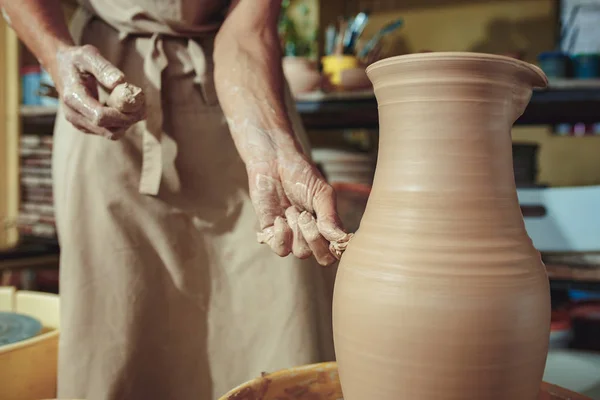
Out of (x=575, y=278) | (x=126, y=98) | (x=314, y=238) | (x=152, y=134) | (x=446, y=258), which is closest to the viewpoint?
(x=446, y=258)

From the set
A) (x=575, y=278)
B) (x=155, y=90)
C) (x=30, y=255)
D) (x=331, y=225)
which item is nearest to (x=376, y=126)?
(x=575, y=278)

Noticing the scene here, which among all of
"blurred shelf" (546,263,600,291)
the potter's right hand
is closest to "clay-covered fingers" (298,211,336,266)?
the potter's right hand

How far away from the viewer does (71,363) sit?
3.43 ft

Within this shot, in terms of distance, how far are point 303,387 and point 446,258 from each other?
379 mm

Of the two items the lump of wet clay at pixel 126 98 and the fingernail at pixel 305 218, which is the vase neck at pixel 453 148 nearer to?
the fingernail at pixel 305 218

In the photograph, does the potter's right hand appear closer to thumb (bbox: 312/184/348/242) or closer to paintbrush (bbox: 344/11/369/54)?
thumb (bbox: 312/184/348/242)

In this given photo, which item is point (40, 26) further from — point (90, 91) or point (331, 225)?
point (331, 225)

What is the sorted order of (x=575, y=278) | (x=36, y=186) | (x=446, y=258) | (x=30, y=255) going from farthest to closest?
(x=36, y=186) < (x=30, y=255) < (x=575, y=278) < (x=446, y=258)

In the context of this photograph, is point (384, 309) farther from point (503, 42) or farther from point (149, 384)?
point (503, 42)

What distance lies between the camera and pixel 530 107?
1812mm

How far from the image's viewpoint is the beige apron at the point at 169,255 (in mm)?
1091

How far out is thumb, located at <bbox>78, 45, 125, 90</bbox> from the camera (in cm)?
88

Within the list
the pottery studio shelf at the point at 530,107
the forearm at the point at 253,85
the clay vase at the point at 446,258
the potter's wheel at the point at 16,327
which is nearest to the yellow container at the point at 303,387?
the clay vase at the point at 446,258

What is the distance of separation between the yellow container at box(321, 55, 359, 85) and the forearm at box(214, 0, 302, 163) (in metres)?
1.00
